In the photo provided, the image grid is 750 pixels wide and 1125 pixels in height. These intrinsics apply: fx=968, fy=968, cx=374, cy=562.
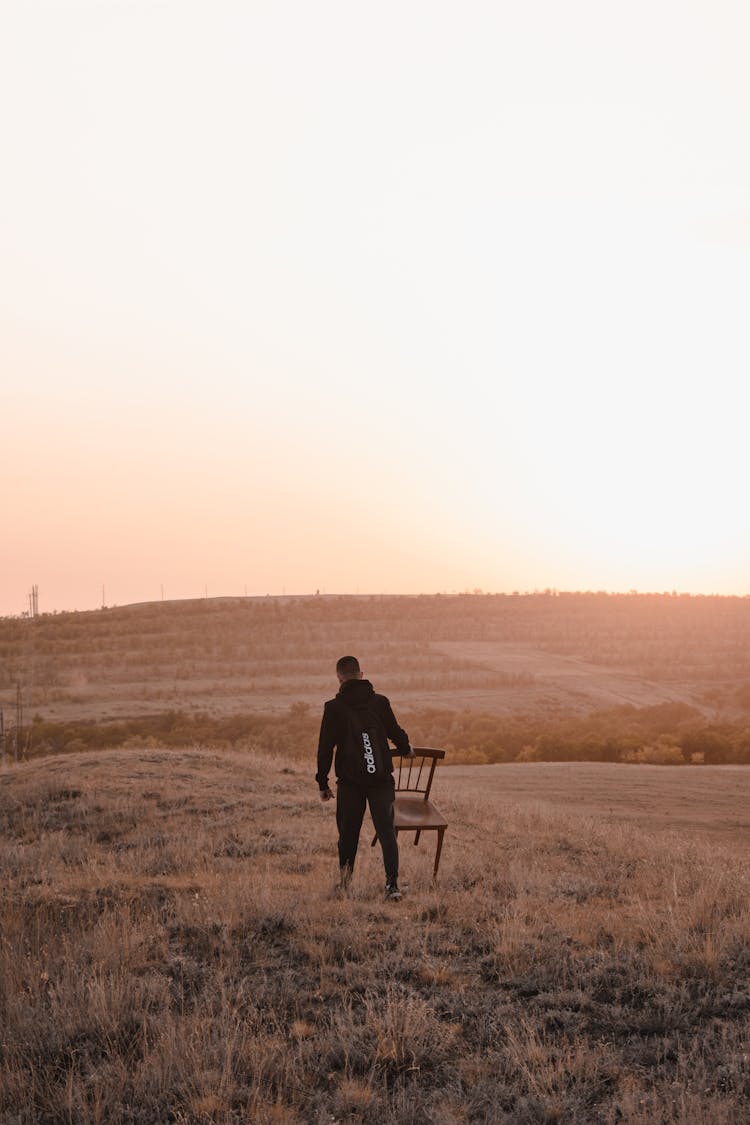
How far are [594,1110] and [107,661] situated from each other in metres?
54.1

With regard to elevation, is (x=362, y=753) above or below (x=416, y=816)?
above

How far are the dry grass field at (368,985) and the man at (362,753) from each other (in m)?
0.70

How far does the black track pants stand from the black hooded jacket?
0.15m

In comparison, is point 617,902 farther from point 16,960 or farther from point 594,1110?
point 16,960

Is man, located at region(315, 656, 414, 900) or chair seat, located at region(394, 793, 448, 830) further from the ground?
man, located at region(315, 656, 414, 900)

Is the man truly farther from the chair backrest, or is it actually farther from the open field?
the open field

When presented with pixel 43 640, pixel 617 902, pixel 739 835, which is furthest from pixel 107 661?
pixel 617 902

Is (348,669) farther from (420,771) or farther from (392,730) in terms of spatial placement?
(420,771)

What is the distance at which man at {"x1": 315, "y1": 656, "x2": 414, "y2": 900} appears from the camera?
850 centimetres

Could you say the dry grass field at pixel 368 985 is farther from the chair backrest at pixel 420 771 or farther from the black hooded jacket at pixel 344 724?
the black hooded jacket at pixel 344 724

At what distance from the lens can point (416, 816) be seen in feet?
31.2

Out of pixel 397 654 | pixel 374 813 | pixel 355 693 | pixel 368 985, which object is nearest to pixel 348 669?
pixel 355 693

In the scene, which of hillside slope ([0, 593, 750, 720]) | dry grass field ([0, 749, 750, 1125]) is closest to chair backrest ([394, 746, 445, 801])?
dry grass field ([0, 749, 750, 1125])

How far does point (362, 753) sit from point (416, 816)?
1404 millimetres
